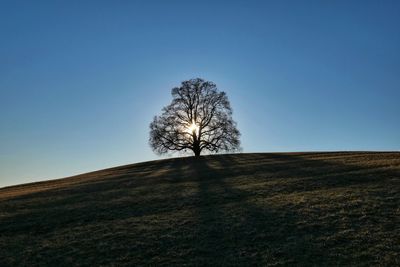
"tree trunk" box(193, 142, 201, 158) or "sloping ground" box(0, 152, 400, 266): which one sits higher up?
"tree trunk" box(193, 142, 201, 158)

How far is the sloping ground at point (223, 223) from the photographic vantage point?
61.0 ft

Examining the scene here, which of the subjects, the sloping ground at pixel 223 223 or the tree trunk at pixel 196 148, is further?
the tree trunk at pixel 196 148

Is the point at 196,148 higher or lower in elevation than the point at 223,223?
higher

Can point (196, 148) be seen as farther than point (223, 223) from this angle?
Yes

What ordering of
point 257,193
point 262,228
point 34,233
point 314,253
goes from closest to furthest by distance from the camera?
1. point 314,253
2. point 262,228
3. point 34,233
4. point 257,193

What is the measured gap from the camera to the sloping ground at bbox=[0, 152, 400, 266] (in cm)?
1859

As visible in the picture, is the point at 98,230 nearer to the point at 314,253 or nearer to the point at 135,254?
the point at 135,254

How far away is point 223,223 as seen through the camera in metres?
23.6

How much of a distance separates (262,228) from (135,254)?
20.8 ft

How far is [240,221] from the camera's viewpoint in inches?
933

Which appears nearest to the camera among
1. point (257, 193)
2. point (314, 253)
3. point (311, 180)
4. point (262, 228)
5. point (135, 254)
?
point (314, 253)

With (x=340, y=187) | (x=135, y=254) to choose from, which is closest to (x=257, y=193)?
(x=340, y=187)

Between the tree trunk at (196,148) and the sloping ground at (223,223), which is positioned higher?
the tree trunk at (196,148)

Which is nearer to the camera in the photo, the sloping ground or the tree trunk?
the sloping ground
